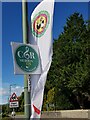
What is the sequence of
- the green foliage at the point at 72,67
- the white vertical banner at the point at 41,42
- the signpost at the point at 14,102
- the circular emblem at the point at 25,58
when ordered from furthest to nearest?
the green foliage at the point at 72,67 < the signpost at the point at 14,102 < the white vertical banner at the point at 41,42 < the circular emblem at the point at 25,58

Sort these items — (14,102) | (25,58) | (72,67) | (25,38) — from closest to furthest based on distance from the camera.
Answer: (25,58)
(25,38)
(14,102)
(72,67)

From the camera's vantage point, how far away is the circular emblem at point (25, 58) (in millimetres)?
8078

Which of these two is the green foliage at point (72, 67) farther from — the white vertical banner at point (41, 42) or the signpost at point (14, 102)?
the white vertical banner at point (41, 42)

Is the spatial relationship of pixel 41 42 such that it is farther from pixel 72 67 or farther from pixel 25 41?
pixel 72 67

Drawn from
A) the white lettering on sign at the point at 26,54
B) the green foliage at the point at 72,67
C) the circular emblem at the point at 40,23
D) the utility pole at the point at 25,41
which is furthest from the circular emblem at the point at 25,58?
the green foliage at the point at 72,67


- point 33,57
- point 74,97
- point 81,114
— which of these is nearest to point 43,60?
point 33,57

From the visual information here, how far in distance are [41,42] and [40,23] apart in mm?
458

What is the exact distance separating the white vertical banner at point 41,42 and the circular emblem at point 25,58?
0.87ft

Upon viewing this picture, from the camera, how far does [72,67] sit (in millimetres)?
50094

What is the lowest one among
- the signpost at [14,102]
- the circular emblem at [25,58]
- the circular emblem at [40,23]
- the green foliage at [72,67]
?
the signpost at [14,102]

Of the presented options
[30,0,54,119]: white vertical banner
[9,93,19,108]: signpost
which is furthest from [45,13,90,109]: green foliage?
[30,0,54,119]: white vertical banner

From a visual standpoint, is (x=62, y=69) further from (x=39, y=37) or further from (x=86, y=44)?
(x=39, y=37)

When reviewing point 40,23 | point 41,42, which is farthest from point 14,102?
point 40,23

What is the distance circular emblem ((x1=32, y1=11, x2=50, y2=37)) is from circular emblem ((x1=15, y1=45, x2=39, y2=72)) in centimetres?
48
